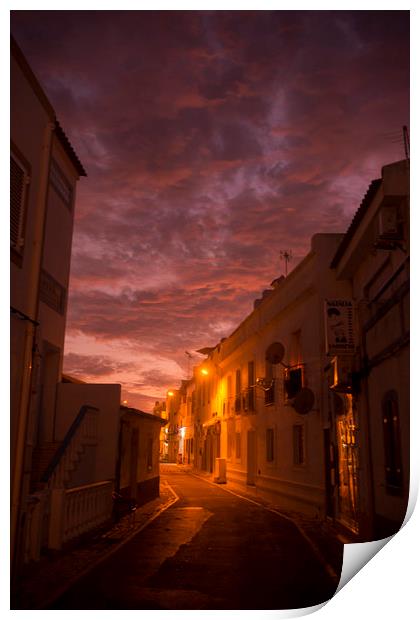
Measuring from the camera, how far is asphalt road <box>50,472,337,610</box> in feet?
20.6

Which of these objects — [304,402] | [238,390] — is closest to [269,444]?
[304,402]

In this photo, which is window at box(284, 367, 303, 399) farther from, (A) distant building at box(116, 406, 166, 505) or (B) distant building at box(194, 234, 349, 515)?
(A) distant building at box(116, 406, 166, 505)

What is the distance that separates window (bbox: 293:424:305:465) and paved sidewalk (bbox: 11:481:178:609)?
18.7 ft

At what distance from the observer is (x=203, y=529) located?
12250 mm

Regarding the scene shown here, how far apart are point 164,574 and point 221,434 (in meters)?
23.1


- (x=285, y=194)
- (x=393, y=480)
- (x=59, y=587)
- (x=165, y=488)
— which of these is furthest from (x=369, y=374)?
(x=165, y=488)

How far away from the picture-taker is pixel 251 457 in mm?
23812

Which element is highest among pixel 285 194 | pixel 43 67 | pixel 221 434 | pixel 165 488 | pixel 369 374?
pixel 43 67

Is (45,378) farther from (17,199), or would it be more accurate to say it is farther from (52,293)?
(17,199)

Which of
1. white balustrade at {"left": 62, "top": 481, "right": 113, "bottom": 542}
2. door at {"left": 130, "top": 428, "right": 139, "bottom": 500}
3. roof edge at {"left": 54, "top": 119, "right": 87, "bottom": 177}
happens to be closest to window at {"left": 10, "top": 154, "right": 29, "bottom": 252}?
white balustrade at {"left": 62, "top": 481, "right": 113, "bottom": 542}

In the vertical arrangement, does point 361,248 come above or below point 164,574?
above

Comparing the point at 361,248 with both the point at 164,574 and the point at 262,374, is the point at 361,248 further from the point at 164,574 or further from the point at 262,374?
the point at 262,374
